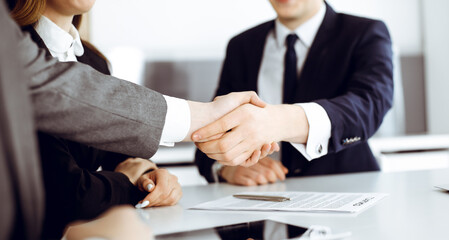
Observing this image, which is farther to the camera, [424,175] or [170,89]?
[170,89]

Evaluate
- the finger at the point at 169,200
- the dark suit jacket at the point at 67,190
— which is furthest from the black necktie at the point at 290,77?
the dark suit jacket at the point at 67,190

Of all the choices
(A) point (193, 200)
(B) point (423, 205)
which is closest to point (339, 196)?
(B) point (423, 205)

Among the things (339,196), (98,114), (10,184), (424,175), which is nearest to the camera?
(10,184)

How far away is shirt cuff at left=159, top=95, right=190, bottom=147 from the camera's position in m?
0.94

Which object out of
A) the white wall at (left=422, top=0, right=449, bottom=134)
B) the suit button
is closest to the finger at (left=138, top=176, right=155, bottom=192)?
the suit button

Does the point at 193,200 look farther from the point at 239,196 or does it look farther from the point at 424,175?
the point at 424,175

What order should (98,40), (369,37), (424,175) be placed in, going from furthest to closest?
1. (98,40)
2. (369,37)
3. (424,175)

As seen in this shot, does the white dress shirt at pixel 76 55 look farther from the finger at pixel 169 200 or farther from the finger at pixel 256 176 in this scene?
the finger at pixel 256 176

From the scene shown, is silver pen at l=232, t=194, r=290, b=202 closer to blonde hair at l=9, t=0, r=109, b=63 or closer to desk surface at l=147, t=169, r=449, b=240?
desk surface at l=147, t=169, r=449, b=240

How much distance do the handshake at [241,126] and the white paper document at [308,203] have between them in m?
0.14

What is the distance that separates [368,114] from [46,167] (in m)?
0.98

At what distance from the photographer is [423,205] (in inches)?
36.2

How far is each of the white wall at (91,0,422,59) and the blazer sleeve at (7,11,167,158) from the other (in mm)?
2493

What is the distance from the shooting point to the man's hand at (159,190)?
103cm
